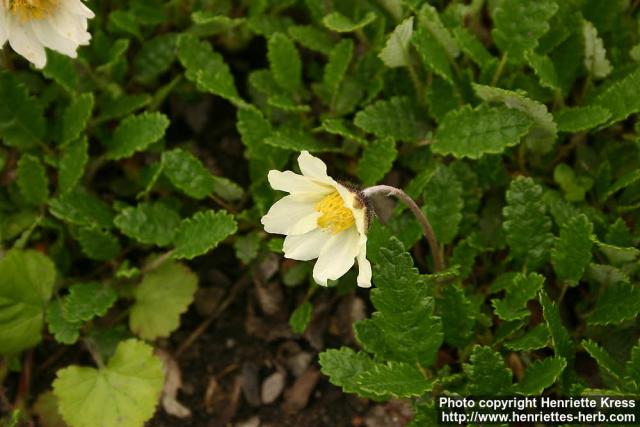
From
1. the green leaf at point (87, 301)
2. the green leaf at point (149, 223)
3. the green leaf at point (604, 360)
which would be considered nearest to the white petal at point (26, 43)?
the green leaf at point (149, 223)

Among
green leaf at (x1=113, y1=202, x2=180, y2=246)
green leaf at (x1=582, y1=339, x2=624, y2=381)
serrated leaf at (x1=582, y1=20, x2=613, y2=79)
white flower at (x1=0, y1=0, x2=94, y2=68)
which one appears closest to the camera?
green leaf at (x1=582, y1=339, x2=624, y2=381)

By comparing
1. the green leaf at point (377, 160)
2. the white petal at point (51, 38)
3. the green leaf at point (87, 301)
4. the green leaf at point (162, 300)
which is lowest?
the green leaf at point (162, 300)

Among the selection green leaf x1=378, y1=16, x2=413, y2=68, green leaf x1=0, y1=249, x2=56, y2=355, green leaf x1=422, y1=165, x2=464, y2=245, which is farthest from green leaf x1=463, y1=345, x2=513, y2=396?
green leaf x1=0, y1=249, x2=56, y2=355

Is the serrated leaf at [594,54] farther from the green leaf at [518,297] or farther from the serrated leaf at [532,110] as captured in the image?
the green leaf at [518,297]

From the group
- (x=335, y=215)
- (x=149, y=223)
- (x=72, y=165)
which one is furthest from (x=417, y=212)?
(x=72, y=165)

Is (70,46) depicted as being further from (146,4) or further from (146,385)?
(146,385)

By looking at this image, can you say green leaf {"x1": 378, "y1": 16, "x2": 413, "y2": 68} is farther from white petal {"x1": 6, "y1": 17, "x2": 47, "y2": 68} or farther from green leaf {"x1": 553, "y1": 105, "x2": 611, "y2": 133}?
white petal {"x1": 6, "y1": 17, "x2": 47, "y2": 68}

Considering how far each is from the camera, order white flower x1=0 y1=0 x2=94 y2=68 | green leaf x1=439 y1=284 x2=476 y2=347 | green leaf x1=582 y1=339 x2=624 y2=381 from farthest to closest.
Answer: white flower x1=0 y1=0 x2=94 y2=68
green leaf x1=439 y1=284 x2=476 y2=347
green leaf x1=582 y1=339 x2=624 y2=381

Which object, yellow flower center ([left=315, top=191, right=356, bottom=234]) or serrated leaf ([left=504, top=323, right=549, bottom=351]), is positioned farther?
serrated leaf ([left=504, top=323, right=549, bottom=351])
